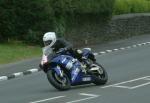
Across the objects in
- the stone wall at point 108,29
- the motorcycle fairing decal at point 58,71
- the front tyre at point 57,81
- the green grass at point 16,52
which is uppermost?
the motorcycle fairing decal at point 58,71

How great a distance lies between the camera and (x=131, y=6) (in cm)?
4762

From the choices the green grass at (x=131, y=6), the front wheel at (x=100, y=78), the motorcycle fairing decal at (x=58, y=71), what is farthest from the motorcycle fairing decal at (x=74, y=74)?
the green grass at (x=131, y=6)

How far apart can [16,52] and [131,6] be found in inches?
840

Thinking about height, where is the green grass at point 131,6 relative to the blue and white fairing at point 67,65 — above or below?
below

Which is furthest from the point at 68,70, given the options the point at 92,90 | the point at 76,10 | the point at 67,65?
the point at 76,10

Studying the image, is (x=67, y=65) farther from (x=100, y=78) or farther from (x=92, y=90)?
(x=100, y=78)

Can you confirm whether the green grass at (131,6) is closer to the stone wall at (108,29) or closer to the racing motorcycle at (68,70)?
the stone wall at (108,29)

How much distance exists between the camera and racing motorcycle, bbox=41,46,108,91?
1576cm

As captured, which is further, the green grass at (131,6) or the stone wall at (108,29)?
the green grass at (131,6)

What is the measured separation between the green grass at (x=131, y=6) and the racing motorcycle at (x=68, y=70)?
2771cm

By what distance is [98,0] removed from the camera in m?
37.1

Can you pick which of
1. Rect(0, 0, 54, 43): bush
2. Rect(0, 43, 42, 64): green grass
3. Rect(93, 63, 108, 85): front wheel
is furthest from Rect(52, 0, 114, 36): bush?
Rect(93, 63, 108, 85): front wheel

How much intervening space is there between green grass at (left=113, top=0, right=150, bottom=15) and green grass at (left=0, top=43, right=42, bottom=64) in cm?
1556

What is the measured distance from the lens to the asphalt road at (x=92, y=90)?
14141mm
